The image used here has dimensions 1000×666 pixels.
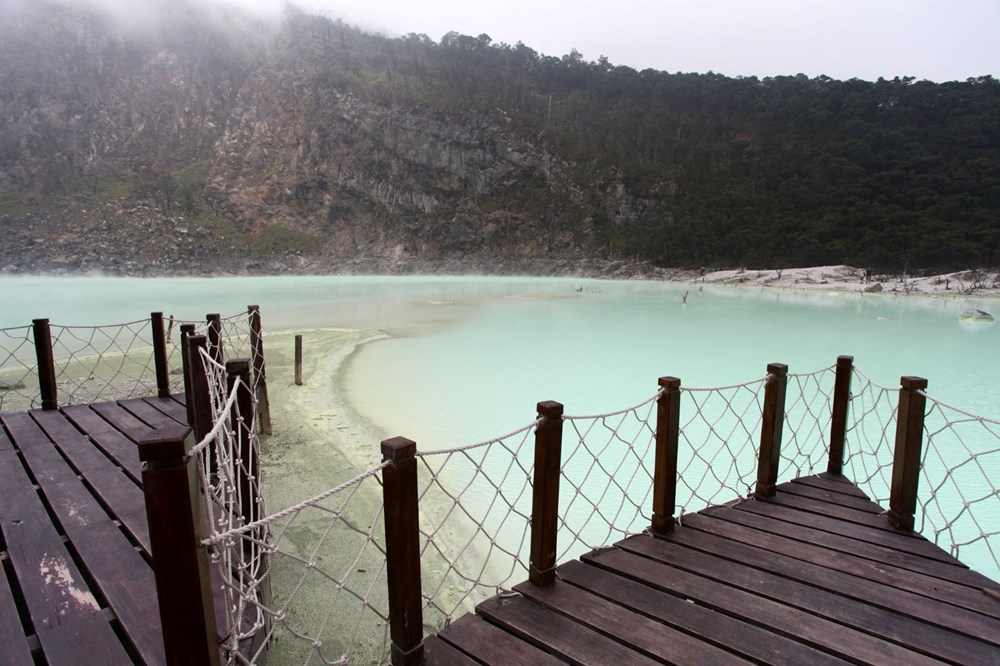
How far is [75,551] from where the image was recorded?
245 centimetres

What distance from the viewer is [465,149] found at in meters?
57.6

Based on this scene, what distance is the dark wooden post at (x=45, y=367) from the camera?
183 inches

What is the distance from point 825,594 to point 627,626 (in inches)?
39.6

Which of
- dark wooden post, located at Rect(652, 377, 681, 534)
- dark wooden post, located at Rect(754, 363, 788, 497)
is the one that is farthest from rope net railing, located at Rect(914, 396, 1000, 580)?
dark wooden post, located at Rect(652, 377, 681, 534)

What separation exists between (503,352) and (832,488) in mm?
9673

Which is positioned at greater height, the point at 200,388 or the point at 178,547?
the point at 178,547

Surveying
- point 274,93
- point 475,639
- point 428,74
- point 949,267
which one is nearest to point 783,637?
point 475,639

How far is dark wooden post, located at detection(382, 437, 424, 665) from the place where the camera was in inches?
71.1

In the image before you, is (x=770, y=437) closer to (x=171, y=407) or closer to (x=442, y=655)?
(x=442, y=655)

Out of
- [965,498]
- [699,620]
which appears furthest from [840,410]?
[965,498]

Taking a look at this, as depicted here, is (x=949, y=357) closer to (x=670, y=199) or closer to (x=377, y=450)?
(x=377, y=450)

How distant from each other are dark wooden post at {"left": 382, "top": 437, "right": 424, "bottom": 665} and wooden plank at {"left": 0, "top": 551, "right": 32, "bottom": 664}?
122cm

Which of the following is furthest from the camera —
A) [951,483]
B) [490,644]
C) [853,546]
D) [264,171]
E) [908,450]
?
[264,171]

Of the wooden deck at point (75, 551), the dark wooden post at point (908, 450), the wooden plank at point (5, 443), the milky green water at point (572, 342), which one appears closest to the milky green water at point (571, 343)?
the milky green water at point (572, 342)
